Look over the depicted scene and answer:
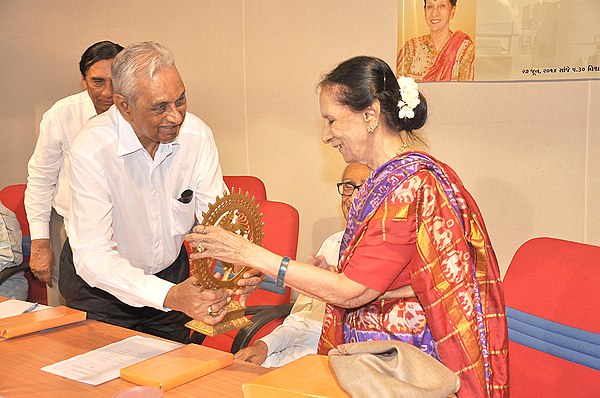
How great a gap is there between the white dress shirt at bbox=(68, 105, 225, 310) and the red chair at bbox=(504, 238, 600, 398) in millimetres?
1173

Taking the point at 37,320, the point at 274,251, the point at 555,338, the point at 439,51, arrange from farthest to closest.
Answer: the point at 439,51
the point at 274,251
the point at 37,320
the point at 555,338

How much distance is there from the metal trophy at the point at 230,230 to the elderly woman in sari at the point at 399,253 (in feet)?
0.19

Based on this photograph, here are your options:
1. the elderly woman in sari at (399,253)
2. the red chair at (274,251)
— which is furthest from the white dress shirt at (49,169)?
the elderly woman in sari at (399,253)

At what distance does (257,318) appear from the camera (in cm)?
315

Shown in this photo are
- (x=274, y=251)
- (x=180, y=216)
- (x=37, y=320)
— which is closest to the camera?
(x=37, y=320)

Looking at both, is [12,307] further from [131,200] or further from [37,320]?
[131,200]

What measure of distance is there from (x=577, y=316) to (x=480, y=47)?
206cm

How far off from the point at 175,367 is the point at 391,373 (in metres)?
0.77

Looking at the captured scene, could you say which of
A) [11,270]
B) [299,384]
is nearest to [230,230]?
[299,384]

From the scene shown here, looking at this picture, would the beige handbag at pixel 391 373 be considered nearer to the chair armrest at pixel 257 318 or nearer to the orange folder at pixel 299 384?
the orange folder at pixel 299 384

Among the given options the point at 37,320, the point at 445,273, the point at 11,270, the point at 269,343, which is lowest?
the point at 269,343

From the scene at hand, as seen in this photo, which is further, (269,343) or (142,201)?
(269,343)

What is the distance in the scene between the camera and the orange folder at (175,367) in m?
2.04

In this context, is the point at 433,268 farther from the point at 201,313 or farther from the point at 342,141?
the point at 201,313
